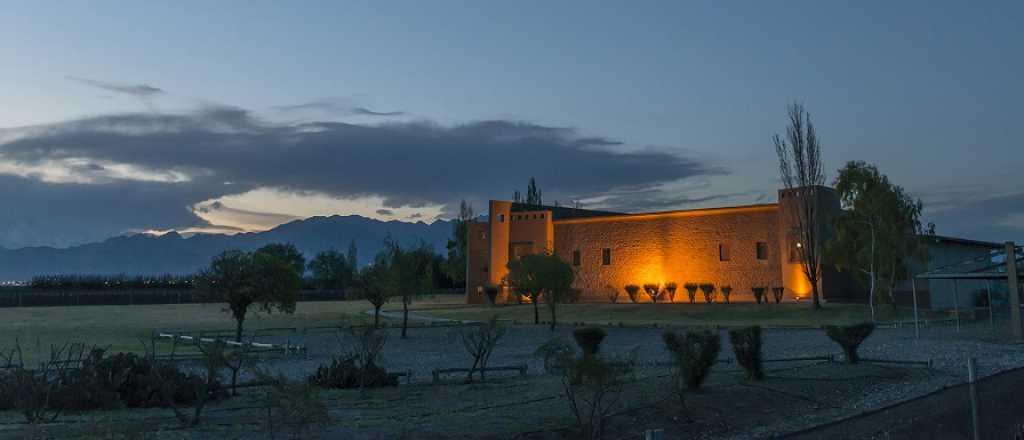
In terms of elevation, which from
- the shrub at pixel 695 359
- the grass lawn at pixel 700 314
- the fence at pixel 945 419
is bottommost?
the fence at pixel 945 419

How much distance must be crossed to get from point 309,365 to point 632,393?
466 inches

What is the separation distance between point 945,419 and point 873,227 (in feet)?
101

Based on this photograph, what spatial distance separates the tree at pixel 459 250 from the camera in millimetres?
87188

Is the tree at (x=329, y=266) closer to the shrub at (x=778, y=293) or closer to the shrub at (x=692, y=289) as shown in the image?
the shrub at (x=692, y=289)

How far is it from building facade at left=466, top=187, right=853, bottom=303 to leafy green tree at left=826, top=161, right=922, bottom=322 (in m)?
3.53

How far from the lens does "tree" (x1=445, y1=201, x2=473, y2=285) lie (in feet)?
286

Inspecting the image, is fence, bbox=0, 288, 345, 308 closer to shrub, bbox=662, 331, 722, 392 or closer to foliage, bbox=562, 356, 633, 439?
shrub, bbox=662, 331, 722, 392

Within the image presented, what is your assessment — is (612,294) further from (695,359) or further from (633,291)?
(695,359)

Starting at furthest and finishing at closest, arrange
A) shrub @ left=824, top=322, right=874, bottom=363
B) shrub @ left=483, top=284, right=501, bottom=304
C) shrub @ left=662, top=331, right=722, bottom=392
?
shrub @ left=483, top=284, right=501, bottom=304, shrub @ left=824, top=322, right=874, bottom=363, shrub @ left=662, top=331, right=722, bottom=392

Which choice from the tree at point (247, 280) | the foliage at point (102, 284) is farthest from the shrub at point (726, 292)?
the foliage at point (102, 284)

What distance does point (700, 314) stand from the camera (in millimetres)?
44625

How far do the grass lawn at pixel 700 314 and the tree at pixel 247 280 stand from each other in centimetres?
1780

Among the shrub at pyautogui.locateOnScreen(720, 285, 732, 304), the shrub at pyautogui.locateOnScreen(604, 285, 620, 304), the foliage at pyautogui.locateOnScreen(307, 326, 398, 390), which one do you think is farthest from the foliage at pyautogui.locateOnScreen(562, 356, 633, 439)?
the shrub at pyautogui.locateOnScreen(604, 285, 620, 304)

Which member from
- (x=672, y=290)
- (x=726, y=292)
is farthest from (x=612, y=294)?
(x=726, y=292)
